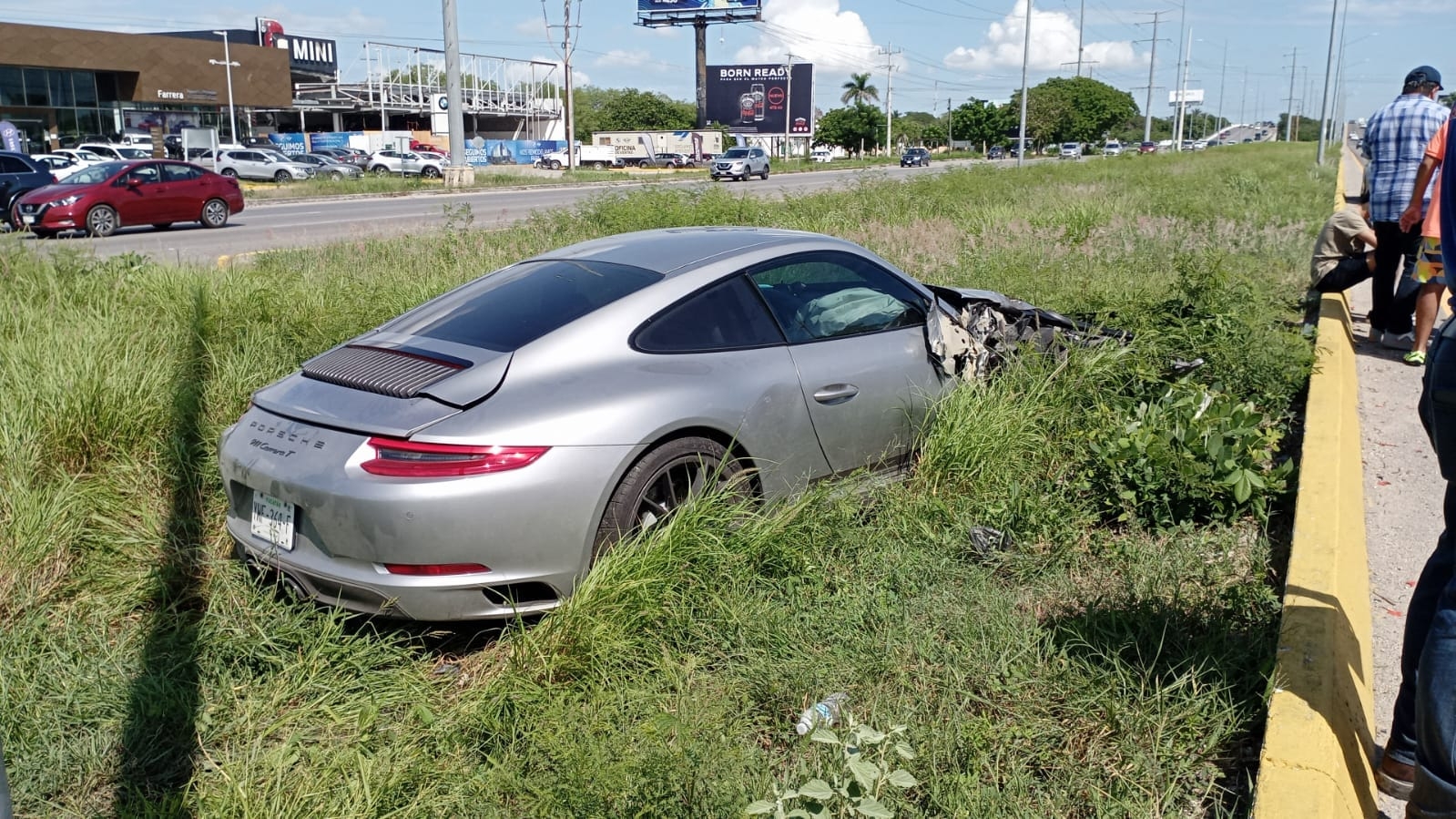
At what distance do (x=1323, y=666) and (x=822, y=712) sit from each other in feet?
4.87

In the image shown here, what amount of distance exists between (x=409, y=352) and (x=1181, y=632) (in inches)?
119

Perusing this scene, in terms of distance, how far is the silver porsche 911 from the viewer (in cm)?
365

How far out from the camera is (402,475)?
3.63 meters

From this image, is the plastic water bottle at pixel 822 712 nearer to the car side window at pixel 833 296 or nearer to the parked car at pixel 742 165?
the car side window at pixel 833 296

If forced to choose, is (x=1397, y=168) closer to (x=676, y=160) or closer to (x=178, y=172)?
(x=178, y=172)

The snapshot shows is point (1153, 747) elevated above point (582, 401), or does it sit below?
below

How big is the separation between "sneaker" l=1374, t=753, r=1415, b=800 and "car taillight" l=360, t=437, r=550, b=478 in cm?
274

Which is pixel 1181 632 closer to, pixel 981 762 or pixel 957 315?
pixel 981 762

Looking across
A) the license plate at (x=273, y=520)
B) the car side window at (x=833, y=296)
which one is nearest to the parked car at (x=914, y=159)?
the car side window at (x=833, y=296)

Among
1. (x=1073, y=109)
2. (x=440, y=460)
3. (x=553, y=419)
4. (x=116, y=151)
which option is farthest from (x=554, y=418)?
(x=1073, y=109)

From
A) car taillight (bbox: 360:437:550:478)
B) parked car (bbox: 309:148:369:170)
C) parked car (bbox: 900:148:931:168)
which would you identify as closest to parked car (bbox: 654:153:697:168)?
parked car (bbox: 900:148:931:168)

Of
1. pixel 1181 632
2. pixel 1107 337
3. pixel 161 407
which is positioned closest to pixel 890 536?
pixel 1181 632

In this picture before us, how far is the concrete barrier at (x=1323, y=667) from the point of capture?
271cm

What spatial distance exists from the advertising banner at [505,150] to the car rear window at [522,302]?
65.7 m
